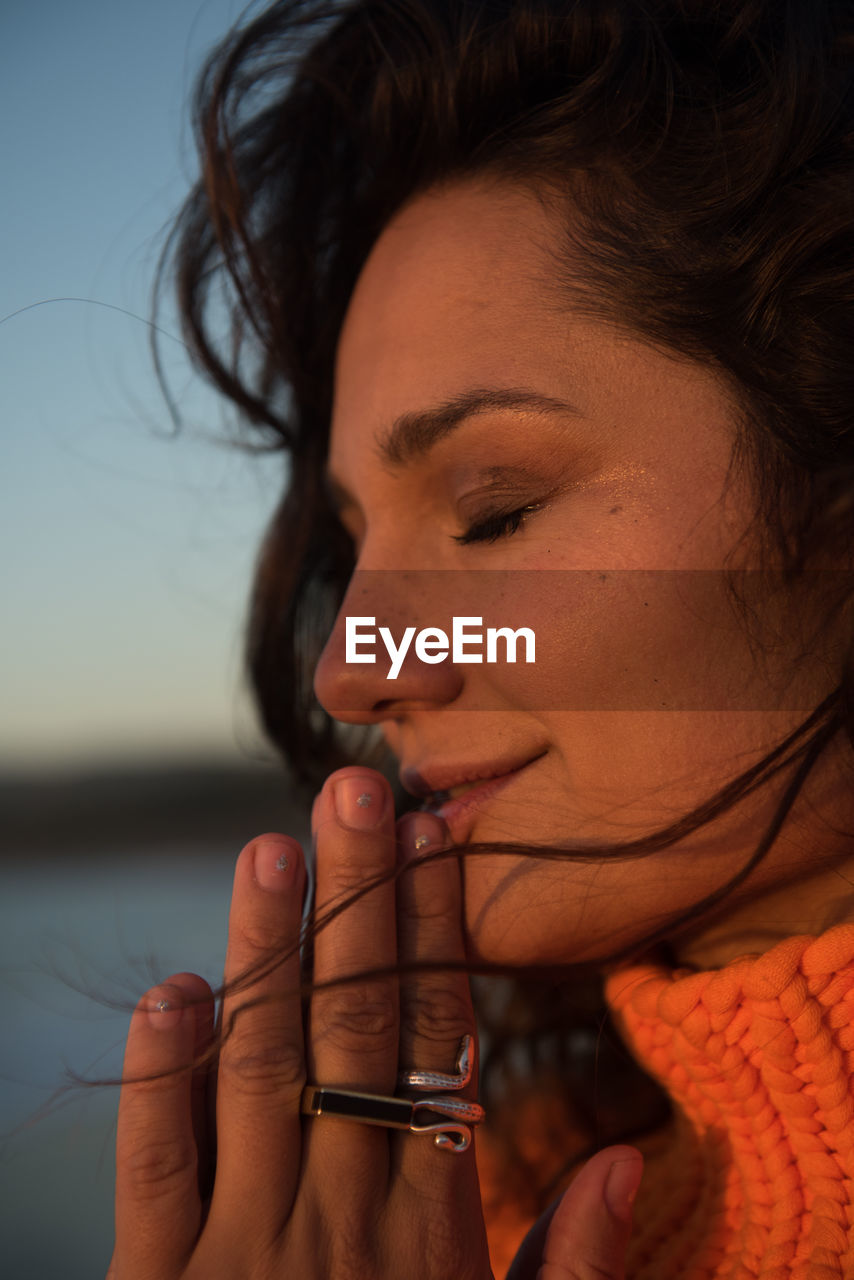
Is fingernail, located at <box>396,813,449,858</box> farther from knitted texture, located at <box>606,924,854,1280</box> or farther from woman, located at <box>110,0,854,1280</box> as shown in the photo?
knitted texture, located at <box>606,924,854,1280</box>

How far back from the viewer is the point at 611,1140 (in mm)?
1416

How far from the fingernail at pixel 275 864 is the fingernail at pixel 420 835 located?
138 millimetres

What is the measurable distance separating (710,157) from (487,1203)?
148 cm

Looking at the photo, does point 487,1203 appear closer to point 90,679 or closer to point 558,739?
point 558,739

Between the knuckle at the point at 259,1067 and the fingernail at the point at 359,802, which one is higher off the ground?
the fingernail at the point at 359,802

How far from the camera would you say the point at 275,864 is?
3.29 feet

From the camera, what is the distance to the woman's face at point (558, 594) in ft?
3.27

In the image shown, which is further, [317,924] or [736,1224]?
[736,1224]

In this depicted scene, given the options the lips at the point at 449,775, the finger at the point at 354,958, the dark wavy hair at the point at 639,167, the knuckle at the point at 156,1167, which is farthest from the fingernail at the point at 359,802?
the knuckle at the point at 156,1167

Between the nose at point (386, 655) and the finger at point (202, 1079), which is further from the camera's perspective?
the nose at point (386, 655)

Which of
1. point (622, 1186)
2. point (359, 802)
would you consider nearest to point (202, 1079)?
point (359, 802)

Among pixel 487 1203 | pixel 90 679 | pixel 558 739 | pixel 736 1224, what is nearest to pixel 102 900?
pixel 90 679

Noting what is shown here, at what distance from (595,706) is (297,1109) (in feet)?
1.69

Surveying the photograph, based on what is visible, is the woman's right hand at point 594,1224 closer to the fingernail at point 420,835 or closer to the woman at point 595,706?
the woman at point 595,706
